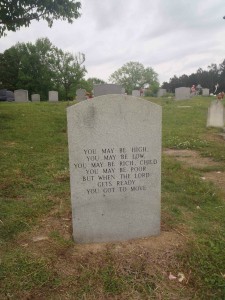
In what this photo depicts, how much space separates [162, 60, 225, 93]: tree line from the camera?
5781 cm

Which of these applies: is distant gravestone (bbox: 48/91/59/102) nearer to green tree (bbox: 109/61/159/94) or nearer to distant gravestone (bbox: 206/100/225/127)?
distant gravestone (bbox: 206/100/225/127)

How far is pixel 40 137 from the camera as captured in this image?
9641mm

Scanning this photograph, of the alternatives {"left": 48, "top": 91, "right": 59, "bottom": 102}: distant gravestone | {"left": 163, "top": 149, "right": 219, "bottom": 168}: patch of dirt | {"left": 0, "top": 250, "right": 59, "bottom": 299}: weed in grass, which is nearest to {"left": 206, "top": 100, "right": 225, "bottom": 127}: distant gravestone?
{"left": 163, "top": 149, "right": 219, "bottom": 168}: patch of dirt

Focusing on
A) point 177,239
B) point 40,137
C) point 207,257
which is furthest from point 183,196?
point 40,137

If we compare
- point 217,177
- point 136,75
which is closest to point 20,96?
point 217,177

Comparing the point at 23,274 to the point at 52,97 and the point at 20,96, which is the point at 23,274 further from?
the point at 52,97

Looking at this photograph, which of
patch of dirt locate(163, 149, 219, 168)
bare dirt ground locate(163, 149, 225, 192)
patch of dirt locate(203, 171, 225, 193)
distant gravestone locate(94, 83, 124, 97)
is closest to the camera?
patch of dirt locate(203, 171, 225, 193)

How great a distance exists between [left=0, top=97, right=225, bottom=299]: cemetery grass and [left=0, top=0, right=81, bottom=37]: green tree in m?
6.62

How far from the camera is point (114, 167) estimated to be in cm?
363

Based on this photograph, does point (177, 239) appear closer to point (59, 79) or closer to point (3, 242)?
point (3, 242)

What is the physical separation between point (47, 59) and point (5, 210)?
55.9 metres

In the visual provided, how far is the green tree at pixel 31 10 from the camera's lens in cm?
1068

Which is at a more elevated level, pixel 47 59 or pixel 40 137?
pixel 47 59

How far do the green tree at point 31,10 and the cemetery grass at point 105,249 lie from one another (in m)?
6.62
